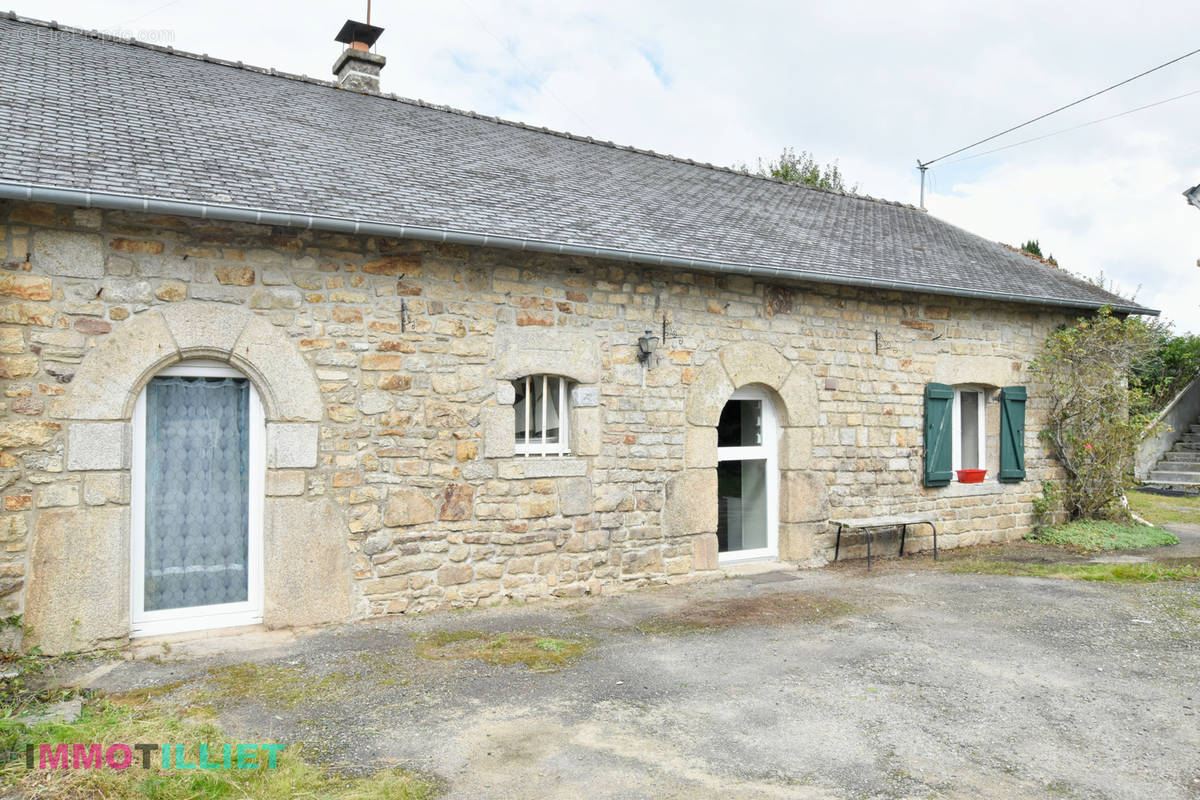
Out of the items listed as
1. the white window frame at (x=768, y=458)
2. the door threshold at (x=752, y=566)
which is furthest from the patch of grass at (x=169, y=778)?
the white window frame at (x=768, y=458)

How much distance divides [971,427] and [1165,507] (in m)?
4.51

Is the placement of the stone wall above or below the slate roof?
below

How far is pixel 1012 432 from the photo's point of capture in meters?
9.04

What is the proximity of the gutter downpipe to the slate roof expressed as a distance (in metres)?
0.05

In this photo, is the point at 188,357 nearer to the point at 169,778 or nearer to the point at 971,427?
the point at 169,778

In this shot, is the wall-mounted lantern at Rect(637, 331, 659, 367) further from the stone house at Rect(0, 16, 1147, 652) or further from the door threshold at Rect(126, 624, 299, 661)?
the door threshold at Rect(126, 624, 299, 661)

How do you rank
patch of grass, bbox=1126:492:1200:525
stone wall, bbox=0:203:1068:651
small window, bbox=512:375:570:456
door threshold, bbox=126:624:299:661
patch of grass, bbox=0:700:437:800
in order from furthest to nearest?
patch of grass, bbox=1126:492:1200:525
small window, bbox=512:375:570:456
door threshold, bbox=126:624:299:661
stone wall, bbox=0:203:1068:651
patch of grass, bbox=0:700:437:800

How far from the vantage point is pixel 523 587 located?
20.5 ft

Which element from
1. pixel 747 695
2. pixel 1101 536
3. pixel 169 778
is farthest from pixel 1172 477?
pixel 169 778

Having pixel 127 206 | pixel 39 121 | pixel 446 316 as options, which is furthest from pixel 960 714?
pixel 39 121

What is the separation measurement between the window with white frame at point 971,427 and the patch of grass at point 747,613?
365 centimetres

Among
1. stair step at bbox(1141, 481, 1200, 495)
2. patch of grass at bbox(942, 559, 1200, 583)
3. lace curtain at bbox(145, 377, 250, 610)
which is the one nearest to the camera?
lace curtain at bbox(145, 377, 250, 610)

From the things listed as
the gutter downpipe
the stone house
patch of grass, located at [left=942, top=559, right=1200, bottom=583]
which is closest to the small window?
the stone house

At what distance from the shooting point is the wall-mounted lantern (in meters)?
6.70
